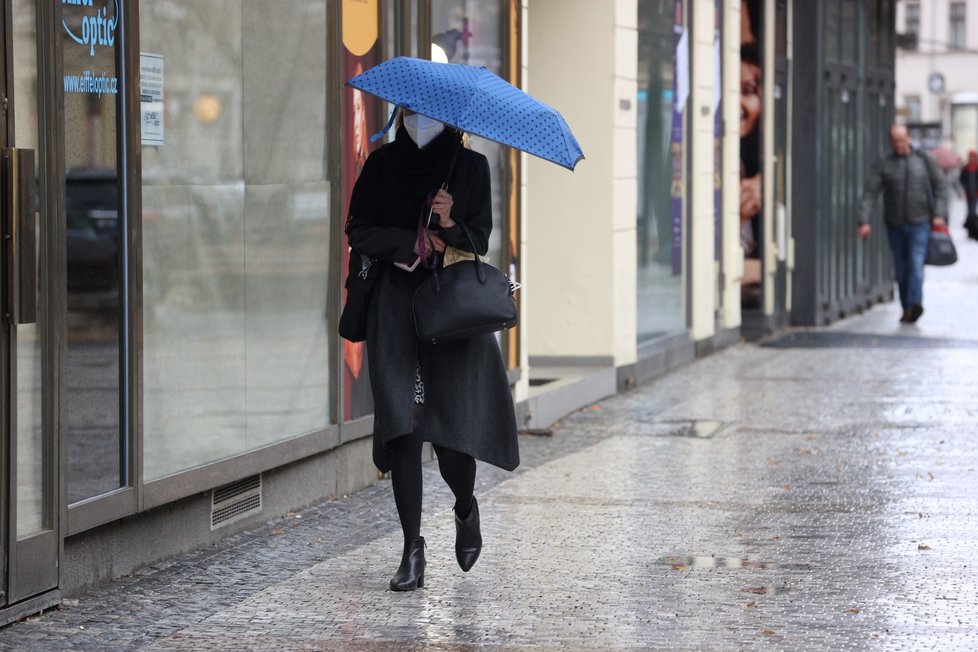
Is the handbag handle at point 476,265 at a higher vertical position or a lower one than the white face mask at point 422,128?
lower

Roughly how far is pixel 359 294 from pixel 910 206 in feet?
42.1

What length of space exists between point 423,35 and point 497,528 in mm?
2742

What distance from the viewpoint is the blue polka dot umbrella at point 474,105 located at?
5605 millimetres

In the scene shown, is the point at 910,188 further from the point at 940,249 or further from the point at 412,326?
the point at 412,326

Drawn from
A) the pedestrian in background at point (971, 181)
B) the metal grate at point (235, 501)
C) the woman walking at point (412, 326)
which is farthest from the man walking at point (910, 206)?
the pedestrian in background at point (971, 181)

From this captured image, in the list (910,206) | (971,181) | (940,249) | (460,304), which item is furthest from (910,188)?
(971,181)

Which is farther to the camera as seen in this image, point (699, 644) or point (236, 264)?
point (236, 264)

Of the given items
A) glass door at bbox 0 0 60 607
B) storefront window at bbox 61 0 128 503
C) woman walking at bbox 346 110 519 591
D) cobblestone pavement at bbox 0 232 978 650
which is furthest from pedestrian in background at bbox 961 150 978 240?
glass door at bbox 0 0 60 607

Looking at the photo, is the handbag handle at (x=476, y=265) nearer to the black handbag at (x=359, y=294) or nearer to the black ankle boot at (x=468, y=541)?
the black handbag at (x=359, y=294)

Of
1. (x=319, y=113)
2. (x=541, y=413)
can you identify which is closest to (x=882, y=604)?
(x=319, y=113)

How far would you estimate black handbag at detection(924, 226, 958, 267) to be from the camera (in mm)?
17828

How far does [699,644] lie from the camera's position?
5.30 meters

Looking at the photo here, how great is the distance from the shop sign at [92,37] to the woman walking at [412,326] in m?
0.89

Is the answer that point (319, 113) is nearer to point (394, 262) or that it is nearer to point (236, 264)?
point (236, 264)
